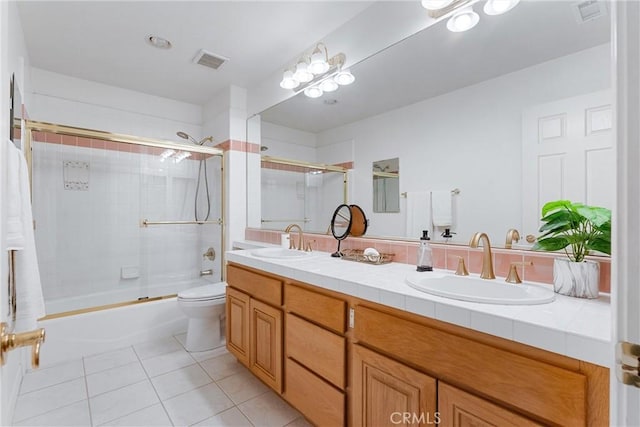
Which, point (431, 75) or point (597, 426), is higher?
point (431, 75)

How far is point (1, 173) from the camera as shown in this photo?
583mm

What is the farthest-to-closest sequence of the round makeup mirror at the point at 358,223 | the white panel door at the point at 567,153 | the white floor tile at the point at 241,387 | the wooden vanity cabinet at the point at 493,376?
the round makeup mirror at the point at 358,223 < the white floor tile at the point at 241,387 < the white panel door at the point at 567,153 < the wooden vanity cabinet at the point at 493,376

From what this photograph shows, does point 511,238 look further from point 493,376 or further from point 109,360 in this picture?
point 109,360

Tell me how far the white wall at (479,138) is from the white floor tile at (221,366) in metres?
1.37

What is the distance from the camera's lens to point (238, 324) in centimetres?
193

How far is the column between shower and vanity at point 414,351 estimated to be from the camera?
70cm

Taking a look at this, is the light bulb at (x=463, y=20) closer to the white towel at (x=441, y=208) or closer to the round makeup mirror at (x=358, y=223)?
the white towel at (x=441, y=208)

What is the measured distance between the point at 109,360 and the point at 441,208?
2524 mm

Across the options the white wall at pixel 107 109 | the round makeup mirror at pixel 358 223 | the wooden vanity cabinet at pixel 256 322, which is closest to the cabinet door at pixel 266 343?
the wooden vanity cabinet at pixel 256 322

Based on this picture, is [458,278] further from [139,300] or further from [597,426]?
[139,300]

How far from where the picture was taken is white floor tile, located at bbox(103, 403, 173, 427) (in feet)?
4.94

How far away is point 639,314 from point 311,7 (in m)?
2.05

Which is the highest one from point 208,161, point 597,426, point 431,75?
point 431,75

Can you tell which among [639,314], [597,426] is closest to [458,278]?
[597,426]
